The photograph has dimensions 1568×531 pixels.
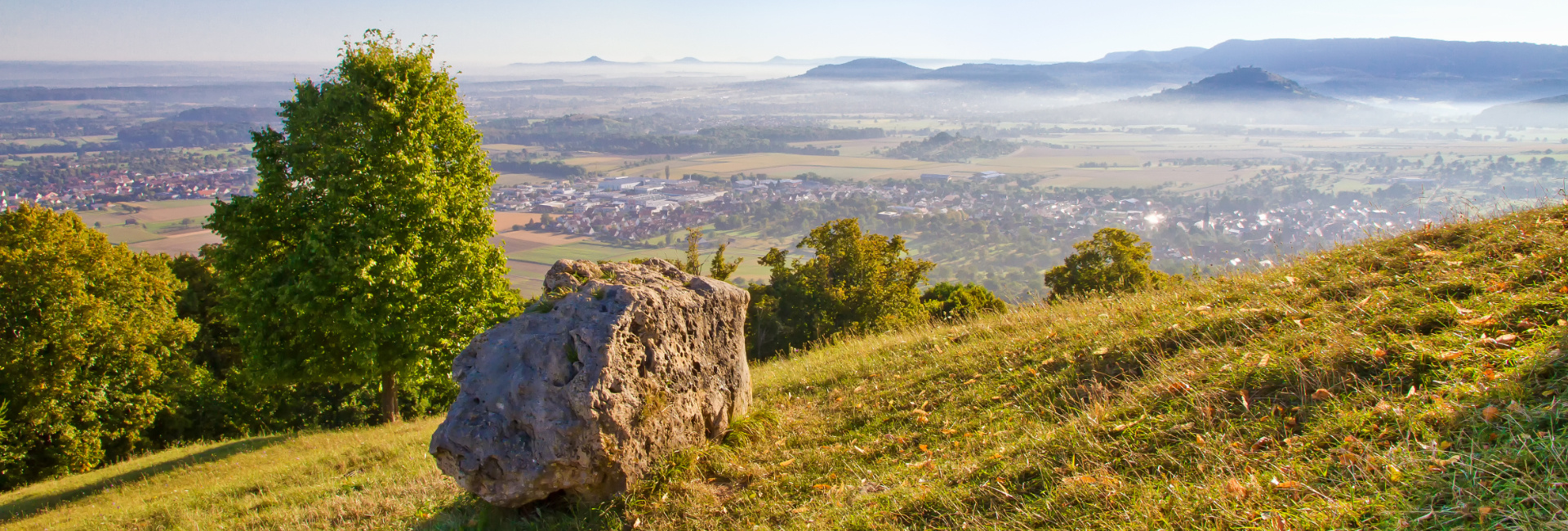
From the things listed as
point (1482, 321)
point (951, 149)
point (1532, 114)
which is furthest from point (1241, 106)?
point (1482, 321)

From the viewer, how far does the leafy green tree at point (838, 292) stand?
29359 millimetres

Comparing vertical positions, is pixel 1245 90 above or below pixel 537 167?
above

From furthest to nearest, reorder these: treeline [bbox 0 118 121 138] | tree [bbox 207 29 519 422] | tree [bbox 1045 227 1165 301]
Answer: treeline [bbox 0 118 121 138] → tree [bbox 1045 227 1165 301] → tree [bbox 207 29 519 422]

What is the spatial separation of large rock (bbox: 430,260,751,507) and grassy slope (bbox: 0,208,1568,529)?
0.37 metres

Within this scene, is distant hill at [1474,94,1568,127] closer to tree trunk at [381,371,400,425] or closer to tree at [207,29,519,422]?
tree at [207,29,519,422]

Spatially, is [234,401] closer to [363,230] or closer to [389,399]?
[389,399]

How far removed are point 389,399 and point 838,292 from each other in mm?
17114

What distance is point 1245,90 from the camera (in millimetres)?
177375

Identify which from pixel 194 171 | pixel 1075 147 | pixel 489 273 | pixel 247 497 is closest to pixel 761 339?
pixel 489 273

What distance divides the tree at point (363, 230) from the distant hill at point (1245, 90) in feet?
678

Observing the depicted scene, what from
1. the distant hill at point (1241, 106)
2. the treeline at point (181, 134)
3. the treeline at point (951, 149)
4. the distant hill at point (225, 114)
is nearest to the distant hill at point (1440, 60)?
the distant hill at point (1241, 106)

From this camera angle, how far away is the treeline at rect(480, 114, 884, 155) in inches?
5212

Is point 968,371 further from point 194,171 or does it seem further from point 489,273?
point 194,171

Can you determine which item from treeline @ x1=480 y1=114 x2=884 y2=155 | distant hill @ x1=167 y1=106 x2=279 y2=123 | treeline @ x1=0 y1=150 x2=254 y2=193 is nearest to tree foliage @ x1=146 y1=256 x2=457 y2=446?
treeline @ x1=0 y1=150 x2=254 y2=193
